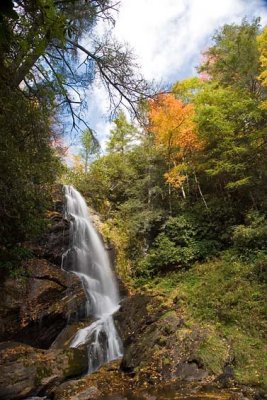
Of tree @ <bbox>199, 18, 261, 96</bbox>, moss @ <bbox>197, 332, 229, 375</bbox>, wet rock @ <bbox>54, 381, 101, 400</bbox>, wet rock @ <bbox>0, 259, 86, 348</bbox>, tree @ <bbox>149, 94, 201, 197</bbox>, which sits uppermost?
tree @ <bbox>199, 18, 261, 96</bbox>

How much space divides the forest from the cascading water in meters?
0.89

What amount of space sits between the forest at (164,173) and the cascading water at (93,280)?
2.92ft

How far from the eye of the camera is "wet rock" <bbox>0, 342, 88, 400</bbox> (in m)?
7.16

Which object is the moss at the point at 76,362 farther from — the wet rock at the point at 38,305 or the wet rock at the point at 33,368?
the wet rock at the point at 38,305

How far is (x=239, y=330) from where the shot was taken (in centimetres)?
845

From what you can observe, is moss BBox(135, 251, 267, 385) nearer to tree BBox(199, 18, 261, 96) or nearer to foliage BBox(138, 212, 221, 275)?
foliage BBox(138, 212, 221, 275)

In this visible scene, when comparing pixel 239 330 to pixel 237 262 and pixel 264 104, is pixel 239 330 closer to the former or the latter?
pixel 237 262

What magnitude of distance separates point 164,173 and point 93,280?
6766mm

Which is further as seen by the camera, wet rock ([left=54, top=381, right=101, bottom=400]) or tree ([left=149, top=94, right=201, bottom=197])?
tree ([left=149, top=94, right=201, bottom=197])

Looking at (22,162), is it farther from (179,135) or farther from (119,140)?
(119,140)

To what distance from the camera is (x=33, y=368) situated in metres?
7.61

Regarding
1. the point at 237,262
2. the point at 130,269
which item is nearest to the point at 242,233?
the point at 237,262

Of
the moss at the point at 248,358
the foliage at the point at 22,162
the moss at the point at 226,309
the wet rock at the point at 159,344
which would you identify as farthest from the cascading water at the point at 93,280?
the foliage at the point at 22,162

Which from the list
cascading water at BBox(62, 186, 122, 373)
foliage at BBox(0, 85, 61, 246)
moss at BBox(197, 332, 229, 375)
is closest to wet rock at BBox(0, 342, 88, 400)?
cascading water at BBox(62, 186, 122, 373)
